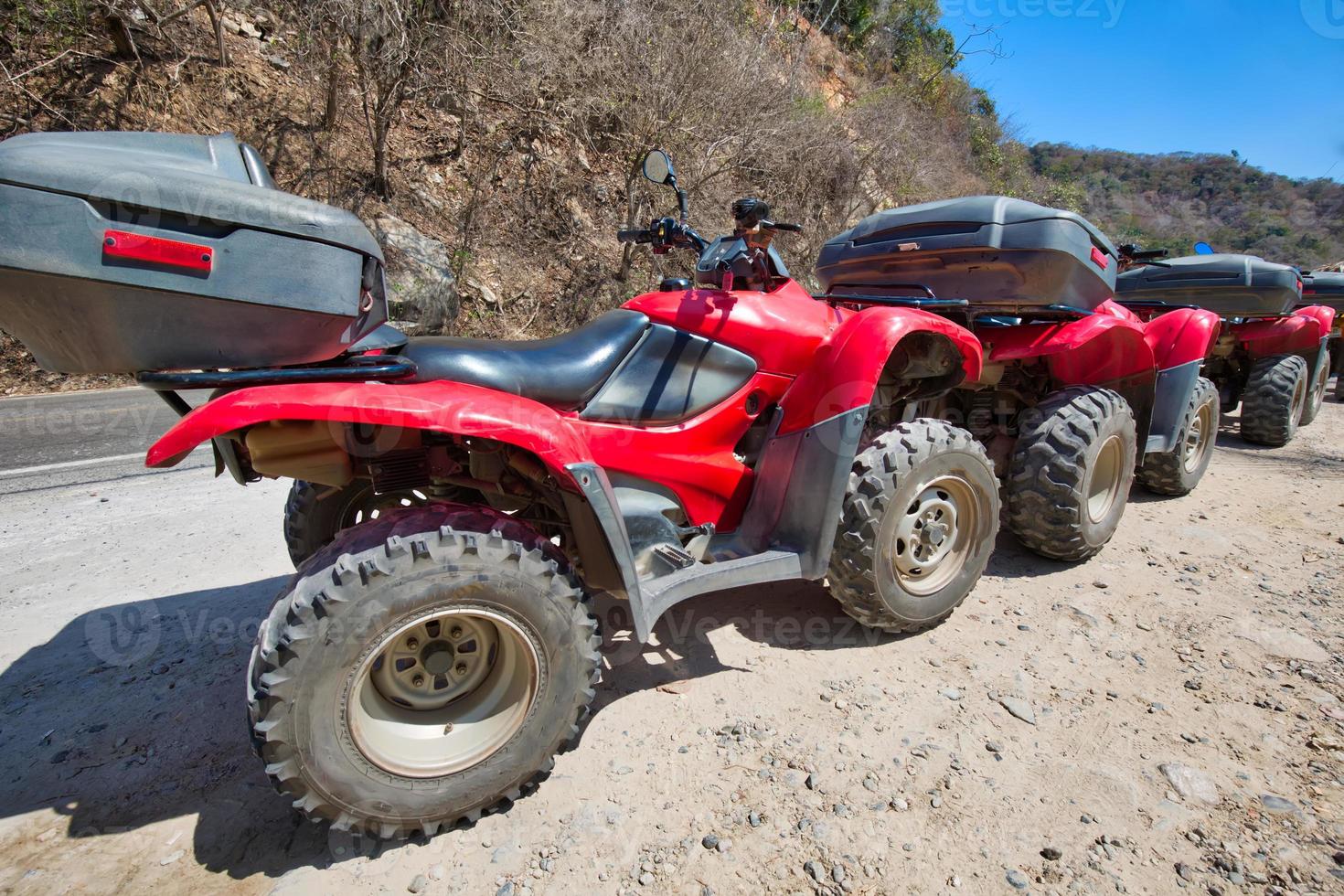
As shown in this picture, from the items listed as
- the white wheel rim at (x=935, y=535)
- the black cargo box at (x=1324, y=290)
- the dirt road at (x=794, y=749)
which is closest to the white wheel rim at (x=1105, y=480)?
the dirt road at (x=794, y=749)

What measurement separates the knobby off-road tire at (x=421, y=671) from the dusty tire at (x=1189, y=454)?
4.23 m

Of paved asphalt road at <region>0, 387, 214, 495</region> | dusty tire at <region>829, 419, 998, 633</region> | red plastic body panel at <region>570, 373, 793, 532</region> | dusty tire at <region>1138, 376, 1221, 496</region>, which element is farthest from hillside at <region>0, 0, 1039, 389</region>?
dusty tire at <region>1138, 376, 1221, 496</region>

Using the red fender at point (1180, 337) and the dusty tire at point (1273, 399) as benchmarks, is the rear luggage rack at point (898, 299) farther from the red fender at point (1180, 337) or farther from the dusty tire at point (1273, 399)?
the dusty tire at point (1273, 399)

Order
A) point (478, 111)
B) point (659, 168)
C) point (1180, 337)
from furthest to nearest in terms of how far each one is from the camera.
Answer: point (478, 111) < point (1180, 337) < point (659, 168)

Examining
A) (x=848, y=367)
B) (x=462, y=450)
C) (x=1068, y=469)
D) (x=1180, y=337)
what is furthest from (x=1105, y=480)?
(x=462, y=450)

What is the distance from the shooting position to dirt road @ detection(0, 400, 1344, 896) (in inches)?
68.4

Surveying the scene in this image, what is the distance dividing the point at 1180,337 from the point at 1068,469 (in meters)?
1.68

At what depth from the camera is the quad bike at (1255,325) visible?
5996 millimetres

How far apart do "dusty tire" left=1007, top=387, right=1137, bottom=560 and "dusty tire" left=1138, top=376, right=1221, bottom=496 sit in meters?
1.01

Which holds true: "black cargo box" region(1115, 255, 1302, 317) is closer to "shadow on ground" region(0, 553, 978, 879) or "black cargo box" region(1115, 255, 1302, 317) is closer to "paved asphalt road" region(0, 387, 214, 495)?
"shadow on ground" region(0, 553, 978, 879)

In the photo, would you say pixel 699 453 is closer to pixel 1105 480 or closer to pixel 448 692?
pixel 448 692

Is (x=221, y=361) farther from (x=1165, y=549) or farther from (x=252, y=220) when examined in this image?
(x=1165, y=549)

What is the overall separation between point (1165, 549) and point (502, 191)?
1134 centimetres

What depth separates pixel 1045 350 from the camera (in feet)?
11.8
